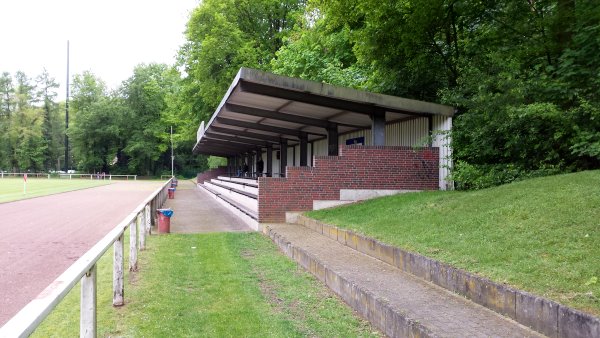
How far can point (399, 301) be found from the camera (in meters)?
4.87

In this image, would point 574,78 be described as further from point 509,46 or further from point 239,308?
point 239,308

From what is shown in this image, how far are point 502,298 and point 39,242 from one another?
9732 mm

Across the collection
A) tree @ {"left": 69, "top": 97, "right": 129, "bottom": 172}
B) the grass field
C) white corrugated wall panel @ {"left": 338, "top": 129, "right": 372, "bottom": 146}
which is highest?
tree @ {"left": 69, "top": 97, "right": 129, "bottom": 172}

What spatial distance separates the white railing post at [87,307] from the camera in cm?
378

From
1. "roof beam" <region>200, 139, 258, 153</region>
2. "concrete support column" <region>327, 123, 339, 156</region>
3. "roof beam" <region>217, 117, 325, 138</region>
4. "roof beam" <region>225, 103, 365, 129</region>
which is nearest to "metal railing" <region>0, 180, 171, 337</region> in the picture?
"roof beam" <region>225, 103, 365, 129</region>

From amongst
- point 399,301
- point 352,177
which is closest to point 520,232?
point 399,301

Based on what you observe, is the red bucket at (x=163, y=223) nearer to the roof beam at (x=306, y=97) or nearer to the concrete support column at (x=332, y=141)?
the roof beam at (x=306, y=97)

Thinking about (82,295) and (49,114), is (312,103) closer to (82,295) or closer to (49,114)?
(82,295)

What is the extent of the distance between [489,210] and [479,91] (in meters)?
4.20

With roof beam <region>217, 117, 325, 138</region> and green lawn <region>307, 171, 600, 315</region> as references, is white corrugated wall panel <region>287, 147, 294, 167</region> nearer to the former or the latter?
roof beam <region>217, 117, 325, 138</region>

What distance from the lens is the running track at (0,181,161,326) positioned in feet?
21.2

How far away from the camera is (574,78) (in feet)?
30.5

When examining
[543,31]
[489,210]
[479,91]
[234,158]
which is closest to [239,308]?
[489,210]

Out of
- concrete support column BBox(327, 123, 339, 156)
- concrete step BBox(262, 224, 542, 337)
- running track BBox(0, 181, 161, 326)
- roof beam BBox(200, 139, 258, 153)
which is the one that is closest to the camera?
A: concrete step BBox(262, 224, 542, 337)
